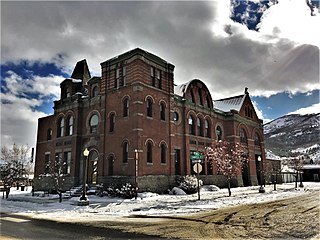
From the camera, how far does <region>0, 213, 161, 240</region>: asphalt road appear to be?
30.3 feet

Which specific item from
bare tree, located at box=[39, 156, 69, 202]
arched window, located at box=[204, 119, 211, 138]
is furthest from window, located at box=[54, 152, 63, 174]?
arched window, located at box=[204, 119, 211, 138]

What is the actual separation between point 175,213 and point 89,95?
21.0m

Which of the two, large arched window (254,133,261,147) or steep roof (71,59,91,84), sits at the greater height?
steep roof (71,59,91,84)

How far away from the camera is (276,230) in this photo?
9.68m

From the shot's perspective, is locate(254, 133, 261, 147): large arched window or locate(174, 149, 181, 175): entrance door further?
locate(254, 133, 261, 147): large arched window

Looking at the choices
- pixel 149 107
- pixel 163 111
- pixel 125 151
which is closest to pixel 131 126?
pixel 125 151

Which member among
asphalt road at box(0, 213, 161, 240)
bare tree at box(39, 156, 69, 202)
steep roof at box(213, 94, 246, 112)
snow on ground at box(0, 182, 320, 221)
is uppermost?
steep roof at box(213, 94, 246, 112)

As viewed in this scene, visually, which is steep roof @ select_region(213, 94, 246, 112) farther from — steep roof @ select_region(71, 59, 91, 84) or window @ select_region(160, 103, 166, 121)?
steep roof @ select_region(71, 59, 91, 84)

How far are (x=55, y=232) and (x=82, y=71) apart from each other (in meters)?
31.3

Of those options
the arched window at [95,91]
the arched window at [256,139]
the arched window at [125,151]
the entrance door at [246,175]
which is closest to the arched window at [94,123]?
the arched window at [95,91]

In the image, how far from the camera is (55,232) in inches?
395

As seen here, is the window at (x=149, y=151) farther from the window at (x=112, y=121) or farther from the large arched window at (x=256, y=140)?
the large arched window at (x=256, y=140)

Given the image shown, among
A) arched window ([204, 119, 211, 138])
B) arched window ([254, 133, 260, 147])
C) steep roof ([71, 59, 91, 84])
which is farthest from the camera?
arched window ([254, 133, 260, 147])

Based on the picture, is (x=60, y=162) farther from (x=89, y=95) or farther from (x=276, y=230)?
(x=276, y=230)
